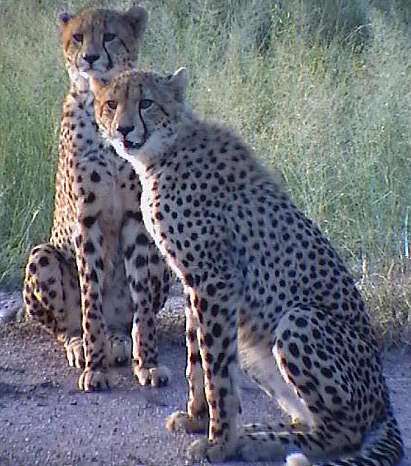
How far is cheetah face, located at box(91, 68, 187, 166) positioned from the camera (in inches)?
135

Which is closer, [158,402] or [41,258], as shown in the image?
[158,402]

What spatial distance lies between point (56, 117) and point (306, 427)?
108 inches

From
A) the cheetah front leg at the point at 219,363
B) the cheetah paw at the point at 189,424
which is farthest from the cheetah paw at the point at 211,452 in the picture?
the cheetah paw at the point at 189,424

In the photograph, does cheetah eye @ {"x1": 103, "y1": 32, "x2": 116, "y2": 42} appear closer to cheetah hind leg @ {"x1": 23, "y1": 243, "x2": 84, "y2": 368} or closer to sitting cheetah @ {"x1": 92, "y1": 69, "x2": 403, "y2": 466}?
sitting cheetah @ {"x1": 92, "y1": 69, "x2": 403, "y2": 466}

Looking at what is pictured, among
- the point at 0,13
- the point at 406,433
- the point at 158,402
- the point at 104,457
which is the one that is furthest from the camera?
the point at 0,13

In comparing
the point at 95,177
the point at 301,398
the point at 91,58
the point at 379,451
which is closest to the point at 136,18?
the point at 91,58

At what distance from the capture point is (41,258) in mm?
4277

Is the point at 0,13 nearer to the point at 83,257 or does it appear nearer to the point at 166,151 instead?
the point at 83,257

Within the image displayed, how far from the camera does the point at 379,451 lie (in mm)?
3189

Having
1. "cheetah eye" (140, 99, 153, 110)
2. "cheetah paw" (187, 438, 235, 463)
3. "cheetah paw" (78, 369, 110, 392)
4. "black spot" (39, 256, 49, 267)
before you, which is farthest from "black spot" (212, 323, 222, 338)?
"black spot" (39, 256, 49, 267)

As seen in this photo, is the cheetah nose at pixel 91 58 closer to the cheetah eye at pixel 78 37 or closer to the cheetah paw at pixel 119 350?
the cheetah eye at pixel 78 37

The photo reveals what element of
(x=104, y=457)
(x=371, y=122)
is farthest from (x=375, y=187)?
(x=104, y=457)

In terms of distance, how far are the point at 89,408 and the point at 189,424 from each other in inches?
15.9

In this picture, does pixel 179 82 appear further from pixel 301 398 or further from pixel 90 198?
pixel 301 398
